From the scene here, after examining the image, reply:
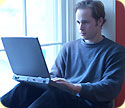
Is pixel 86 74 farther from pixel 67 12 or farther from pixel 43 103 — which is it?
pixel 67 12

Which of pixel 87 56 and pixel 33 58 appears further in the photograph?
pixel 87 56

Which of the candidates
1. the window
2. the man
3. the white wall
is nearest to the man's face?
the man

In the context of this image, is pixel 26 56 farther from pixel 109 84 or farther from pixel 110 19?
pixel 110 19

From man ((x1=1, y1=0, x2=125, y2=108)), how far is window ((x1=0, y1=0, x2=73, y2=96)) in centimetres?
28

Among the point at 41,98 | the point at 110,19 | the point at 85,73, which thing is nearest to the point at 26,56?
the point at 41,98

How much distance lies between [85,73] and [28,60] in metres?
0.45

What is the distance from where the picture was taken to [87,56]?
1.66m

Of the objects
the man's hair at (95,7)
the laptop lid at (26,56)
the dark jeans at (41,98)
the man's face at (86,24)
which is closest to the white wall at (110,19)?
the man's hair at (95,7)

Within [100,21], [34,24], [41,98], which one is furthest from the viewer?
[34,24]

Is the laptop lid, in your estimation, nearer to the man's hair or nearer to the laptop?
the laptop

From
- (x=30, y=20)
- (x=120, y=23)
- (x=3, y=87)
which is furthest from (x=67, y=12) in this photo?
(x=3, y=87)

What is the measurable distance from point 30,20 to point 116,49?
2.18 ft

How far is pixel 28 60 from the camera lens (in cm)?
131

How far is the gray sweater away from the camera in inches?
55.6
